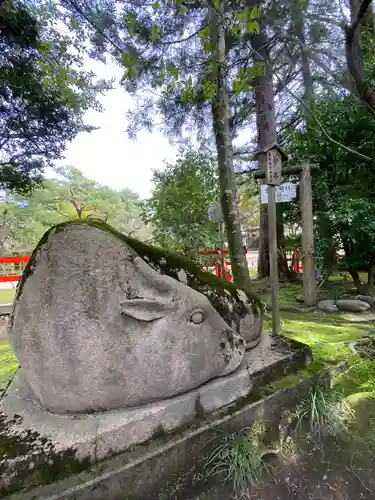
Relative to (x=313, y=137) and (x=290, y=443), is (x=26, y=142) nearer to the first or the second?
(x=313, y=137)

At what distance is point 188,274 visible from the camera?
1482mm

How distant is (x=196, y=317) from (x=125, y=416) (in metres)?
0.52

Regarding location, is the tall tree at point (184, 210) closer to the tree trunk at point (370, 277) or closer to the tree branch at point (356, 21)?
the tree trunk at point (370, 277)

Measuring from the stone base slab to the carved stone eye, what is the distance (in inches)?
13.7

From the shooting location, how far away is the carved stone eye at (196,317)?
126 centimetres

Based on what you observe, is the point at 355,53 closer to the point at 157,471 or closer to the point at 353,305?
the point at 157,471

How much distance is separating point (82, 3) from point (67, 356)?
15.0ft

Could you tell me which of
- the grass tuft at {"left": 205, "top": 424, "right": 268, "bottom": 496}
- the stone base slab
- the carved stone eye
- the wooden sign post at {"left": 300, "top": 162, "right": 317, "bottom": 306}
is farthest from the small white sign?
the grass tuft at {"left": 205, "top": 424, "right": 268, "bottom": 496}

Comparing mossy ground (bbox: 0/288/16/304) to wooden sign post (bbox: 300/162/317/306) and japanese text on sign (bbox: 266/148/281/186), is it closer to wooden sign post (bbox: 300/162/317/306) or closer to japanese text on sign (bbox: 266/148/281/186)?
japanese text on sign (bbox: 266/148/281/186)

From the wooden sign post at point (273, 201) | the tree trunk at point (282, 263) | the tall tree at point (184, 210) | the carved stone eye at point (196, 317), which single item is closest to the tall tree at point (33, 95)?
the tall tree at point (184, 210)

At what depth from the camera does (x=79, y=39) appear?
3.90 meters

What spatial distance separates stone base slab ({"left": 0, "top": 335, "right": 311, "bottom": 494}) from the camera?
1042 mm

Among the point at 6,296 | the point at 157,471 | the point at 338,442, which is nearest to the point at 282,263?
the point at 338,442

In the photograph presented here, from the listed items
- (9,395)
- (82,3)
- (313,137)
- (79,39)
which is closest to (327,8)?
(313,137)
